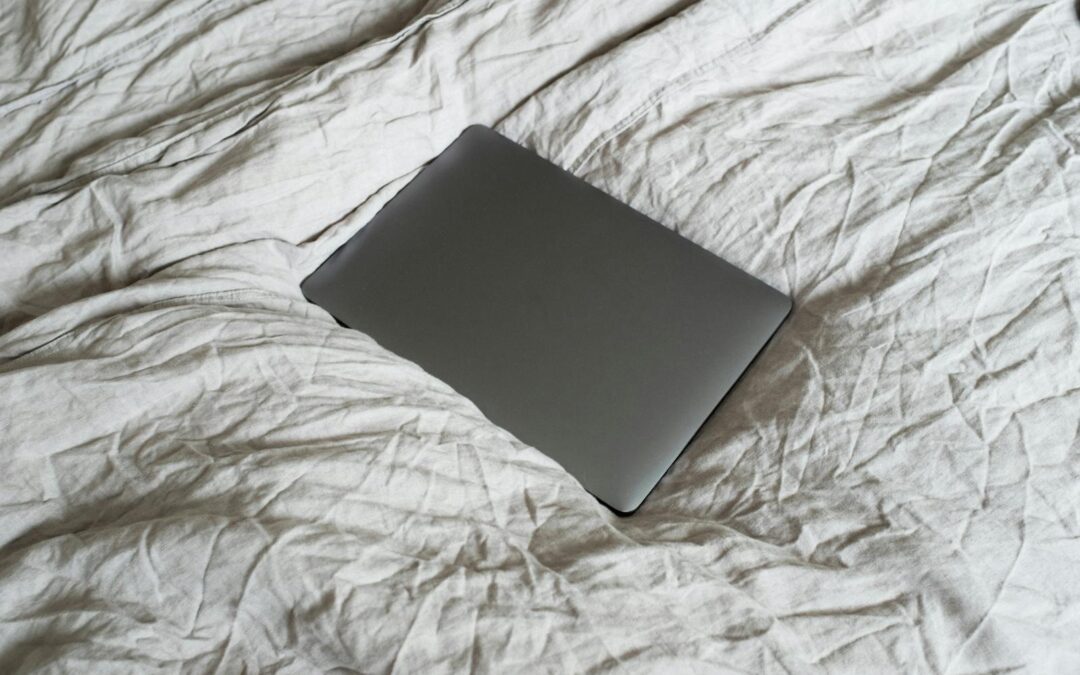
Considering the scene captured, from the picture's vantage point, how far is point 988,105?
0.84 metres

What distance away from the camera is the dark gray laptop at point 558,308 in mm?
687

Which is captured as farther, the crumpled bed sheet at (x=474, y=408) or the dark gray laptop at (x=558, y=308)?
the dark gray laptop at (x=558, y=308)

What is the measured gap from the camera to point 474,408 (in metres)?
0.67

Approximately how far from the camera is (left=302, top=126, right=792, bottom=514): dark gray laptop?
2.25ft

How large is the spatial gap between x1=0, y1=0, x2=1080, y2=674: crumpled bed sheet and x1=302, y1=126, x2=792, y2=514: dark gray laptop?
29mm

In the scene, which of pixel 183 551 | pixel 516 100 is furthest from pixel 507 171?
pixel 183 551

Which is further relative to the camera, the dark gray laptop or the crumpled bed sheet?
the dark gray laptop

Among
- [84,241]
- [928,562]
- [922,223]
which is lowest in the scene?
[928,562]

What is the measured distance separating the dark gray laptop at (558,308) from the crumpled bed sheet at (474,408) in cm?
3

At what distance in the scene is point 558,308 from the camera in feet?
2.44

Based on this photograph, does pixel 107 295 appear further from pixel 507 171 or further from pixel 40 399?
pixel 507 171

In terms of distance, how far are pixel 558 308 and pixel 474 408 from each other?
125 millimetres

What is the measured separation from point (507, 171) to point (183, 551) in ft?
1.52

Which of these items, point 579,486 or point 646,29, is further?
point 646,29
